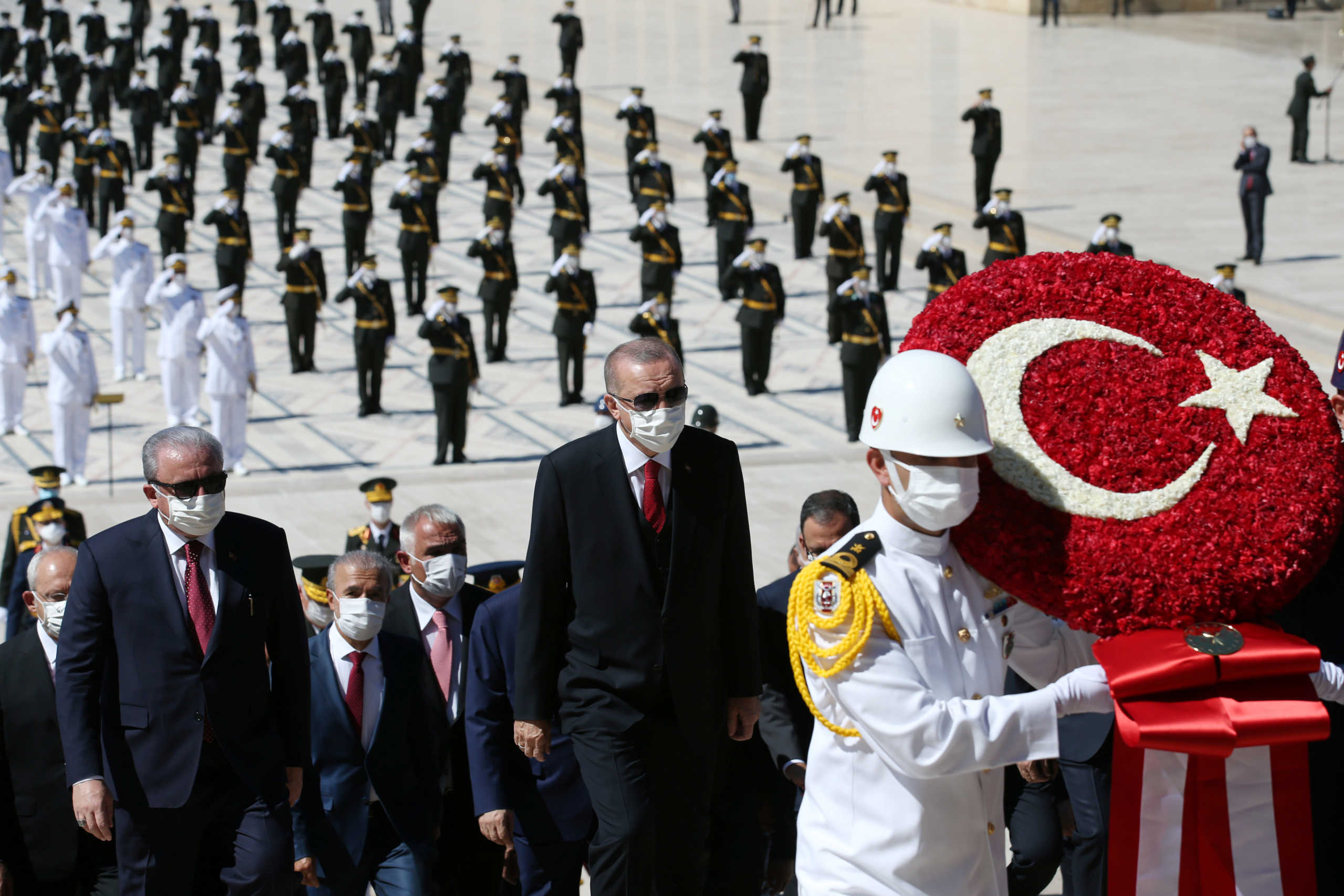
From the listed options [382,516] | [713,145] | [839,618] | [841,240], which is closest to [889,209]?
[841,240]

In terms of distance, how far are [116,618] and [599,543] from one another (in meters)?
1.12

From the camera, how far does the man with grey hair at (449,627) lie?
5004 mm

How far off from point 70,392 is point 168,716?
11.1 m

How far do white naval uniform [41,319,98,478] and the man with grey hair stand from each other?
1018 cm

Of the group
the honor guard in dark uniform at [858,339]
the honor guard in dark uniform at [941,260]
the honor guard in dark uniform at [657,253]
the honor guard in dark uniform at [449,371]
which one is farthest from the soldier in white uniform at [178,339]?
the honor guard in dark uniform at [941,260]

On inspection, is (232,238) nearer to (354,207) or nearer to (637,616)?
(354,207)

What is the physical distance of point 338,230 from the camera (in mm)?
23359

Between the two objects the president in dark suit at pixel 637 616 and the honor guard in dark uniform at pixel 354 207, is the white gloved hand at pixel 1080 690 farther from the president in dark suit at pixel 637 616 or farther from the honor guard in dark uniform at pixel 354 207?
the honor guard in dark uniform at pixel 354 207

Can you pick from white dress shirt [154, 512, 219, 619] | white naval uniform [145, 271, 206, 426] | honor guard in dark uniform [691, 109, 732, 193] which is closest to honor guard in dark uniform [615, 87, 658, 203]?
honor guard in dark uniform [691, 109, 732, 193]

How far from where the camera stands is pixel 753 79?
26.0 m

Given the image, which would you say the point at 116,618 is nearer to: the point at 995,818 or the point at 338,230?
the point at 995,818

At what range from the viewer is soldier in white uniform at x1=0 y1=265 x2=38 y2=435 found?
51.2 feet

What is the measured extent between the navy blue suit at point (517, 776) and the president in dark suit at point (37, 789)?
3.42 feet

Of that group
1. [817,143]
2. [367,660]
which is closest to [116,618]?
[367,660]
